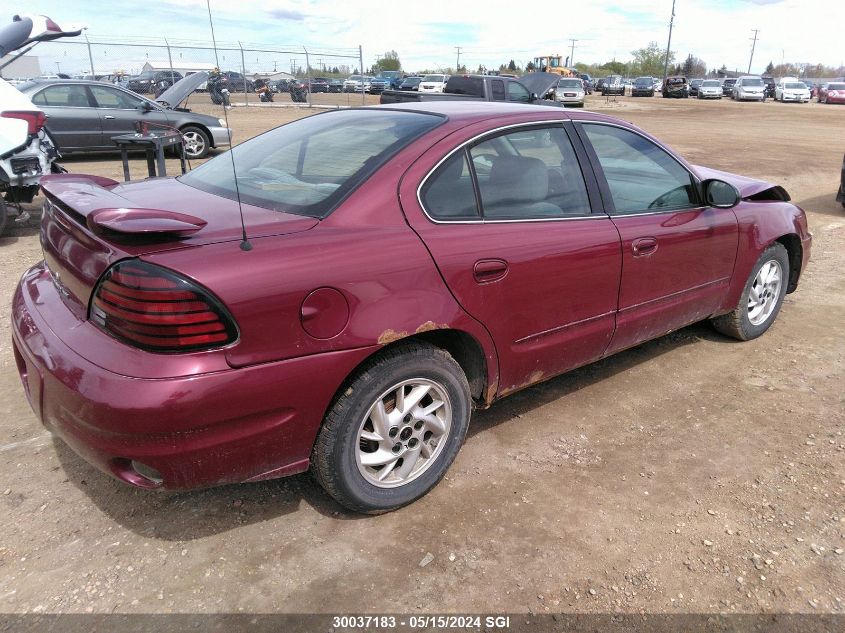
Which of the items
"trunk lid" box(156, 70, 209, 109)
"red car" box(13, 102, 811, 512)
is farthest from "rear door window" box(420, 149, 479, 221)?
"trunk lid" box(156, 70, 209, 109)

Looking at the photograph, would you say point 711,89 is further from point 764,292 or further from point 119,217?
point 119,217

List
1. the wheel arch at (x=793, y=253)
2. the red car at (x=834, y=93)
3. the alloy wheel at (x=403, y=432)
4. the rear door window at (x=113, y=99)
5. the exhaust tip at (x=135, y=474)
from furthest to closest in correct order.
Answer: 1. the red car at (x=834, y=93)
2. the rear door window at (x=113, y=99)
3. the wheel arch at (x=793, y=253)
4. the alloy wheel at (x=403, y=432)
5. the exhaust tip at (x=135, y=474)

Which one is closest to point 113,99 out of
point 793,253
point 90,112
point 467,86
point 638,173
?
point 90,112

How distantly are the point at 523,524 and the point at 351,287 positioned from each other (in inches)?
47.4

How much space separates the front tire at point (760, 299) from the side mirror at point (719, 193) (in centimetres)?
69

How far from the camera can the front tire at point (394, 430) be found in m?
2.42

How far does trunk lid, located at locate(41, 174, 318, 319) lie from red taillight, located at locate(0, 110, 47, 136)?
15.1 ft

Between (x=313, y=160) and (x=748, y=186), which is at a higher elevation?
(x=313, y=160)

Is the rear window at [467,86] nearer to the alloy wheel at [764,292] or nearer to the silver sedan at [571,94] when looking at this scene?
the alloy wheel at [764,292]

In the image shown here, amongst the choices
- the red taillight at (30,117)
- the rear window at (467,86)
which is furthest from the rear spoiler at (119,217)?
the rear window at (467,86)

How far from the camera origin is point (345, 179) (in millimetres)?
2643

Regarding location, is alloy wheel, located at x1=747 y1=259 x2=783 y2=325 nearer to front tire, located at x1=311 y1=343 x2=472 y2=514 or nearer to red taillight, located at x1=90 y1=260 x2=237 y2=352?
front tire, located at x1=311 y1=343 x2=472 y2=514

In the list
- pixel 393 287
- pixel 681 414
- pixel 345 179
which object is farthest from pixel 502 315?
pixel 681 414

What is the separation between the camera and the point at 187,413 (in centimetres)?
206
